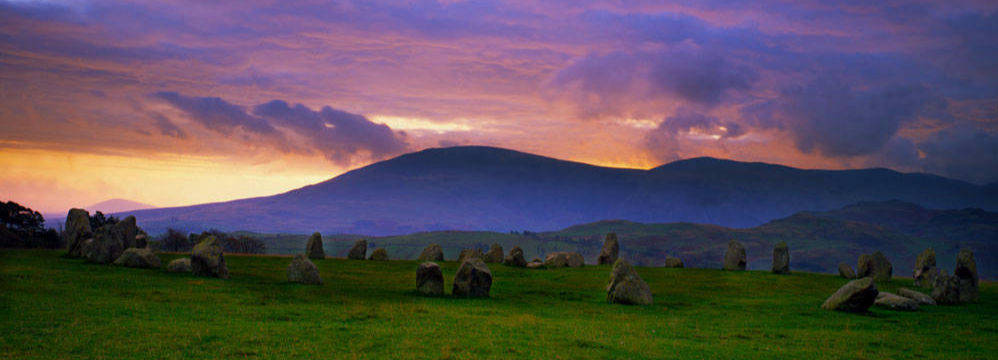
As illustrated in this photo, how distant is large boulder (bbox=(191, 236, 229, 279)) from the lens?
32656 millimetres

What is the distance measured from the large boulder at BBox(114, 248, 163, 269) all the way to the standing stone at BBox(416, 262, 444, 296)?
14.8 meters

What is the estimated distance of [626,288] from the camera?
30.3 m

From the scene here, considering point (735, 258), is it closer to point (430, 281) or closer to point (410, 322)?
point (430, 281)

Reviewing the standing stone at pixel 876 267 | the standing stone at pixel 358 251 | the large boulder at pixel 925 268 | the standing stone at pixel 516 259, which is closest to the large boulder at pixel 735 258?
the standing stone at pixel 876 267

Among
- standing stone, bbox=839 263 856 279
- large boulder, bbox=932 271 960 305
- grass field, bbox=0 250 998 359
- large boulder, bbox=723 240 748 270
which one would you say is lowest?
grass field, bbox=0 250 998 359

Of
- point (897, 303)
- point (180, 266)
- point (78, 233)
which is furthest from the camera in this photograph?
point (78, 233)

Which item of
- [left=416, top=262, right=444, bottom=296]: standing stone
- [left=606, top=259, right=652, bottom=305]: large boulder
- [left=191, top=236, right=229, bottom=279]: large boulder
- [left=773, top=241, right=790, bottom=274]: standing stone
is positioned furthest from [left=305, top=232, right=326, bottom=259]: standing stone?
[left=773, top=241, right=790, bottom=274]: standing stone

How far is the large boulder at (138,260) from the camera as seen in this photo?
35.4 m

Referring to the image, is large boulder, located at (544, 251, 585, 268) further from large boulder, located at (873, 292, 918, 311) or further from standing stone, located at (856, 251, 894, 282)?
large boulder, located at (873, 292, 918, 311)

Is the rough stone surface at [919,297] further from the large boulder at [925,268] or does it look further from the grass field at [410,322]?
the large boulder at [925,268]

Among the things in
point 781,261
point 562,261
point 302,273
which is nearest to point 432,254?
point 562,261

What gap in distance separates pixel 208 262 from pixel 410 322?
1530cm

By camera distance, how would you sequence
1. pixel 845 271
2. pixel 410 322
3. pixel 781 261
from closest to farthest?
pixel 410 322, pixel 845 271, pixel 781 261

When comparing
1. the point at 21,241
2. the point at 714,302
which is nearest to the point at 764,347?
the point at 714,302
